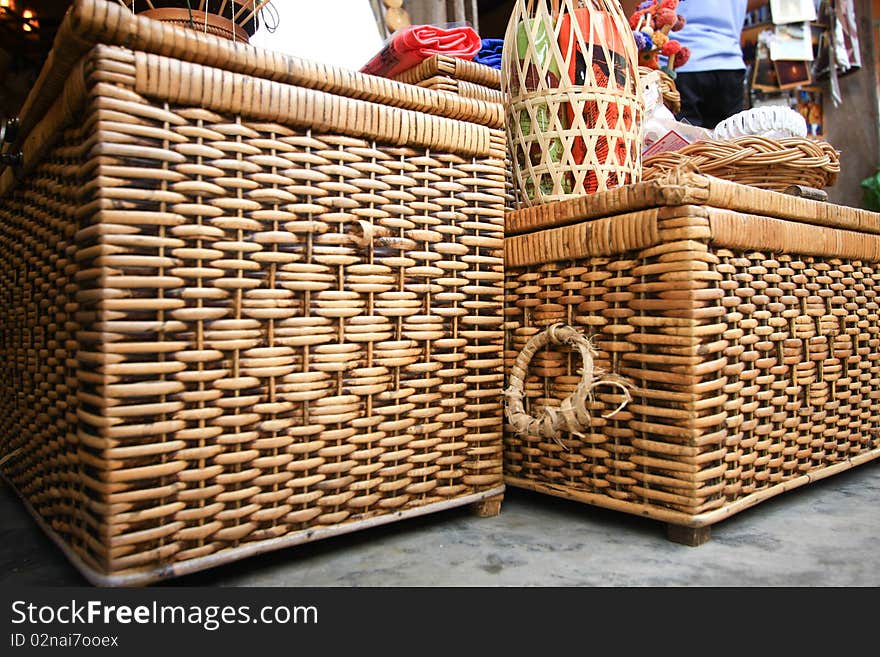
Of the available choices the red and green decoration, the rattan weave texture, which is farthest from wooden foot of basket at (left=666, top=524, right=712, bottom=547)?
the red and green decoration

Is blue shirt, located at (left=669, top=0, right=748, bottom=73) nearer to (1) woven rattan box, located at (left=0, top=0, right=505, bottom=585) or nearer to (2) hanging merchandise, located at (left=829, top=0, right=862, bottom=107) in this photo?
(2) hanging merchandise, located at (left=829, top=0, right=862, bottom=107)

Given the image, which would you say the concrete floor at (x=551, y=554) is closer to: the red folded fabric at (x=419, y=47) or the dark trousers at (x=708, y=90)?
the red folded fabric at (x=419, y=47)

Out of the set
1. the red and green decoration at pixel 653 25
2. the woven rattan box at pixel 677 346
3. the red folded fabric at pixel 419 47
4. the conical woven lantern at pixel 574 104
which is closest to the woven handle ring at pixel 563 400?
the woven rattan box at pixel 677 346

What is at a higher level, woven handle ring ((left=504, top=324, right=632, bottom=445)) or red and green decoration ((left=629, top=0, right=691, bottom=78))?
red and green decoration ((left=629, top=0, right=691, bottom=78))

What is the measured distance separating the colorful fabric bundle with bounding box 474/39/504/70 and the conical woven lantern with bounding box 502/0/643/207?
222 millimetres

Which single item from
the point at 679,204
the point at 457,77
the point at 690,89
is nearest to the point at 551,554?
the point at 679,204

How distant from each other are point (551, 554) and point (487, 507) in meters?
0.18

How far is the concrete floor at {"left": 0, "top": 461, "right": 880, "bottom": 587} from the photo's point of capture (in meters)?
0.75

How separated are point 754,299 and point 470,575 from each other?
0.58m

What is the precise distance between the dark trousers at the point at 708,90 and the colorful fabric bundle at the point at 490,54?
4.14 feet

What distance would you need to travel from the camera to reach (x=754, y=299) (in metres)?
0.94

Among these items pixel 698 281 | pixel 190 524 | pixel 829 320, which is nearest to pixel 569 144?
pixel 698 281

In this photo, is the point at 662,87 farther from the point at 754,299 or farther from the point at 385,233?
the point at 385,233

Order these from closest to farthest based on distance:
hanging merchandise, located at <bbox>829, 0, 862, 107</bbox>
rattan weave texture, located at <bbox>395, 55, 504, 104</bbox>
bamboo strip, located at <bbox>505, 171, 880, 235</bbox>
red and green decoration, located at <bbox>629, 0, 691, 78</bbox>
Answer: bamboo strip, located at <bbox>505, 171, 880, 235</bbox> → rattan weave texture, located at <bbox>395, 55, 504, 104</bbox> → red and green decoration, located at <bbox>629, 0, 691, 78</bbox> → hanging merchandise, located at <bbox>829, 0, 862, 107</bbox>
